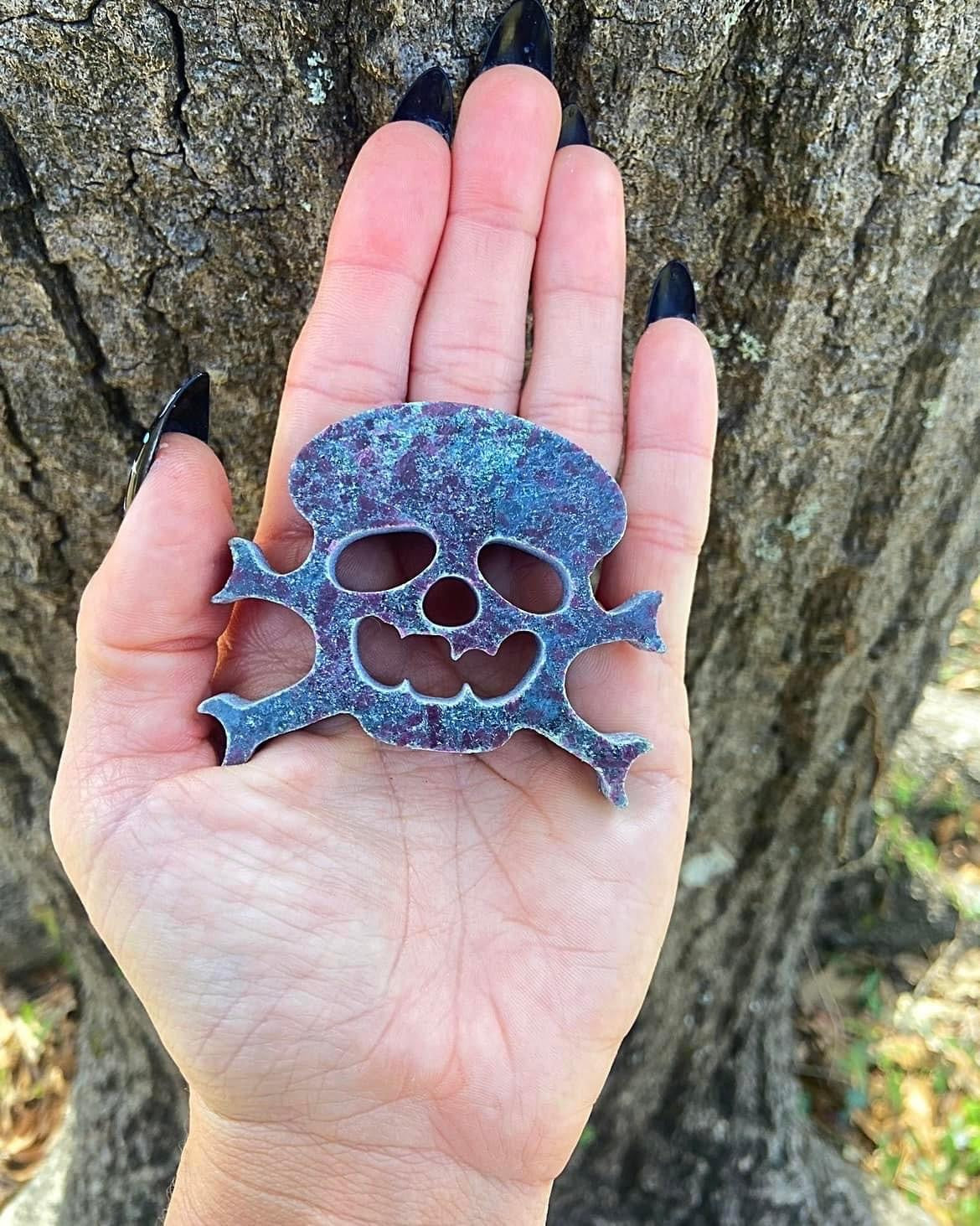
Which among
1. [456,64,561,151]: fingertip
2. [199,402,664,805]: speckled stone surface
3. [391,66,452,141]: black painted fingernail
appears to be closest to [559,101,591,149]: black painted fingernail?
[456,64,561,151]: fingertip

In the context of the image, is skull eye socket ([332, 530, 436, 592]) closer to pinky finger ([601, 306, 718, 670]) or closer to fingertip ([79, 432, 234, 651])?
fingertip ([79, 432, 234, 651])

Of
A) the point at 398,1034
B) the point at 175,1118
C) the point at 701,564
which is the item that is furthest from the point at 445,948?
the point at 175,1118

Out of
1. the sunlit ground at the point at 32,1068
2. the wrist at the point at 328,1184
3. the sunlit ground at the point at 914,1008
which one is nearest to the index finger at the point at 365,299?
the wrist at the point at 328,1184

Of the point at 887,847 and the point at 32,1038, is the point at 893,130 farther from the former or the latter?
the point at 32,1038

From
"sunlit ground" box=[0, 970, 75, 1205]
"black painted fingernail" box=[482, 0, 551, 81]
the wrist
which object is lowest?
"sunlit ground" box=[0, 970, 75, 1205]

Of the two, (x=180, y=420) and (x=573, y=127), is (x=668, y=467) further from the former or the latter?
(x=180, y=420)

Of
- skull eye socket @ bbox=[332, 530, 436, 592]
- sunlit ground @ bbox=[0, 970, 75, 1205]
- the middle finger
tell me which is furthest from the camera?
sunlit ground @ bbox=[0, 970, 75, 1205]
